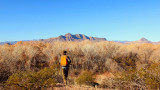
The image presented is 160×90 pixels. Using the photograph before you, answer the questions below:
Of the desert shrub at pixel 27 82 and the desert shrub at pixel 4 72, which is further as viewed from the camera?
the desert shrub at pixel 4 72

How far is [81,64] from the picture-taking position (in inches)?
738

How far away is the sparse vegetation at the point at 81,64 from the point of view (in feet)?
19.8

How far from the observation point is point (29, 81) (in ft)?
17.5

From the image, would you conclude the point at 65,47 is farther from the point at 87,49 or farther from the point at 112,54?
the point at 112,54

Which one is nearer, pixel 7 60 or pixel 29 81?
pixel 29 81

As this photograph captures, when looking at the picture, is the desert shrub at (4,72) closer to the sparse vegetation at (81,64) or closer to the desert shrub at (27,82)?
the sparse vegetation at (81,64)

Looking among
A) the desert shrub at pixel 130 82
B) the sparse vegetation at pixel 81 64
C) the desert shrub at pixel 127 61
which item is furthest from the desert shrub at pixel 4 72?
the desert shrub at pixel 127 61

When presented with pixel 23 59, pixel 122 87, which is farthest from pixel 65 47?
pixel 122 87

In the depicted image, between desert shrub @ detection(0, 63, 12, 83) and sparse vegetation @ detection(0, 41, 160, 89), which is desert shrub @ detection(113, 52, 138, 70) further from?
desert shrub @ detection(0, 63, 12, 83)

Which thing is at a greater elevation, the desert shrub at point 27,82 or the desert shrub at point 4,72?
the desert shrub at point 27,82

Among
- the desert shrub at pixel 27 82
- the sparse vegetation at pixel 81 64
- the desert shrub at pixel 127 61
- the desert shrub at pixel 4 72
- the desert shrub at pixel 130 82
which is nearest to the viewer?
the desert shrub at pixel 27 82

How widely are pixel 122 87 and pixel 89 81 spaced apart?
166 inches

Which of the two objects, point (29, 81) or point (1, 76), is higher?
point (29, 81)

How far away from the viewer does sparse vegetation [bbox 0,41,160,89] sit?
6.03 metres
